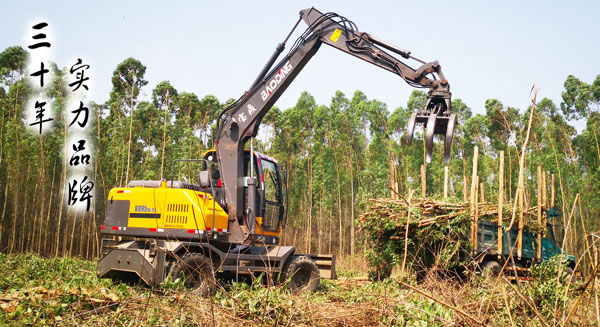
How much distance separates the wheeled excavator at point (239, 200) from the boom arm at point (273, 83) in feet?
0.07

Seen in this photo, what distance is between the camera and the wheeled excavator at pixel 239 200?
8.55m

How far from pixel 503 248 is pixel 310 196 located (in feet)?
59.8

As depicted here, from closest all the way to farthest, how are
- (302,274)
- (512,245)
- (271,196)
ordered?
(302,274)
(271,196)
(512,245)

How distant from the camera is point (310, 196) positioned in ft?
96.1

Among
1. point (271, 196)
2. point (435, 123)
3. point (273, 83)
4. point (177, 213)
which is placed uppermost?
point (273, 83)

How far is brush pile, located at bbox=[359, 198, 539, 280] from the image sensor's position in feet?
34.5

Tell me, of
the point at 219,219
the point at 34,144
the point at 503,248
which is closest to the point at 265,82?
the point at 219,219

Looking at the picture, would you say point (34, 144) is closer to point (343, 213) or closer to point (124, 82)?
point (124, 82)

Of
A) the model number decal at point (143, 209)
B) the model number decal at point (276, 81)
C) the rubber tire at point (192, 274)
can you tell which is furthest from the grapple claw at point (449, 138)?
the model number decal at point (143, 209)

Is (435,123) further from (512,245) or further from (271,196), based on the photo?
(512,245)

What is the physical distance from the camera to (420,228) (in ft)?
35.2

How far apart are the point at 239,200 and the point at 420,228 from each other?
4002mm

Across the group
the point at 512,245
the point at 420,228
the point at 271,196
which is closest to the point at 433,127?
the point at 420,228

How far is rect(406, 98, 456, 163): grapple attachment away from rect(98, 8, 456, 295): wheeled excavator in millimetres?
17
